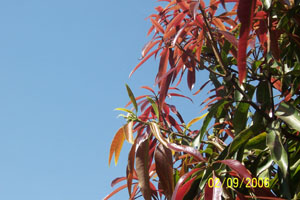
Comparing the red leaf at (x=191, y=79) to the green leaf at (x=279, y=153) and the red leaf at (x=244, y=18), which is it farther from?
the red leaf at (x=244, y=18)

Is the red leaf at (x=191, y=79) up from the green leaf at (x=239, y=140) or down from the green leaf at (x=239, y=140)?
up

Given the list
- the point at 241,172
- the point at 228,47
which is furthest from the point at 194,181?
the point at 228,47

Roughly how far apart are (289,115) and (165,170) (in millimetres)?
284

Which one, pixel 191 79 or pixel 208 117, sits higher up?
pixel 191 79

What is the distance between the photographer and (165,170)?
0.88 meters

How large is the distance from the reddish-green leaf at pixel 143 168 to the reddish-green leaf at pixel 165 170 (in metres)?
0.03

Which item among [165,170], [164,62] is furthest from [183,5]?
[165,170]

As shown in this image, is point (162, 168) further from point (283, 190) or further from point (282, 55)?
point (282, 55)

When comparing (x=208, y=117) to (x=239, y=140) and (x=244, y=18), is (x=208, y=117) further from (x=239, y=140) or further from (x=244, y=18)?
(x=244, y=18)

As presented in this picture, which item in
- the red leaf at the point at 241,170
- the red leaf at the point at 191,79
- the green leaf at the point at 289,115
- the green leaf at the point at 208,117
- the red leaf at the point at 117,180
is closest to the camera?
the red leaf at the point at 241,170

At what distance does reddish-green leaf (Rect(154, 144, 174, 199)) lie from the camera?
881 mm

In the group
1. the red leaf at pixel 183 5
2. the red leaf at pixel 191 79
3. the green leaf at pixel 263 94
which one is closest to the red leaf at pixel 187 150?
the green leaf at pixel 263 94

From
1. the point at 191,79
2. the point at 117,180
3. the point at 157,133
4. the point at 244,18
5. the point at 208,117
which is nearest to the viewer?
the point at 244,18

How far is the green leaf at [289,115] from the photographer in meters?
0.87
